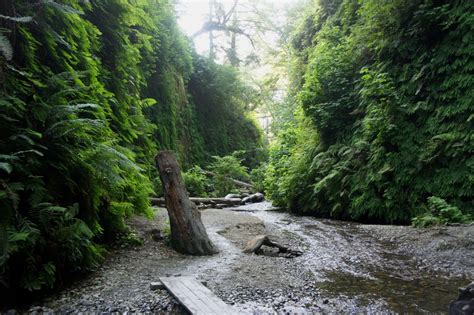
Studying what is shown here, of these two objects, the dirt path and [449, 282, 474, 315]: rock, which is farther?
the dirt path

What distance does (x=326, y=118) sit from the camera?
10.2m

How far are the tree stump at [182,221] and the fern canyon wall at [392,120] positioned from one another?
445cm

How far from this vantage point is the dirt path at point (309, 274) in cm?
330

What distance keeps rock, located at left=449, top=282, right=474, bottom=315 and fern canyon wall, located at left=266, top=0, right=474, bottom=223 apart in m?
4.53

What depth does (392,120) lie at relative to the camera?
7.96m

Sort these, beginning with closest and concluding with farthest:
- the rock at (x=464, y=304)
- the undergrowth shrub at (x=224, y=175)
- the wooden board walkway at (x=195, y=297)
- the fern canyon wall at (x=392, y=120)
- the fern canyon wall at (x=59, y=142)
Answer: the rock at (x=464, y=304), the wooden board walkway at (x=195, y=297), the fern canyon wall at (x=59, y=142), the fern canyon wall at (x=392, y=120), the undergrowth shrub at (x=224, y=175)

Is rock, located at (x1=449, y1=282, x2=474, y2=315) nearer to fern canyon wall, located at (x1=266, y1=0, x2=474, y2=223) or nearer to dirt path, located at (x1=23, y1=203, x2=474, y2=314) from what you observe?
dirt path, located at (x1=23, y1=203, x2=474, y2=314)

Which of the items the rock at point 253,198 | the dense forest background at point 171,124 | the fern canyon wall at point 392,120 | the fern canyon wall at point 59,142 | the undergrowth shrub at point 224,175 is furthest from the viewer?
the undergrowth shrub at point 224,175

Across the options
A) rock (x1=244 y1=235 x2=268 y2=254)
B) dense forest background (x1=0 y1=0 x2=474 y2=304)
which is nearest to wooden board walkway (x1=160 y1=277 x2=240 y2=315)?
dense forest background (x1=0 y1=0 x2=474 y2=304)

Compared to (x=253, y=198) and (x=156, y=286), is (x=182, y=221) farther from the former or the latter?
(x=253, y=198)

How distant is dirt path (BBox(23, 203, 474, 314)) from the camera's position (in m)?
3.30

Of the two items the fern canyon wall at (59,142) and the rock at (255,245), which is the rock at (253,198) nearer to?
the rock at (255,245)

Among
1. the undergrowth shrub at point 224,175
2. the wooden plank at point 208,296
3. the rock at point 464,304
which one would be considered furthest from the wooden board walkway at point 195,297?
the undergrowth shrub at point 224,175

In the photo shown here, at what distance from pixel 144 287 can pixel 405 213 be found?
596cm
